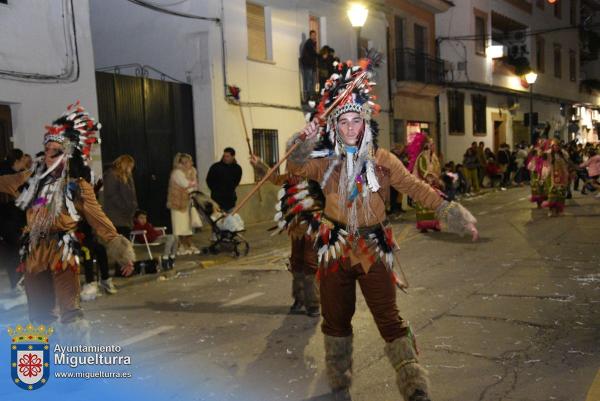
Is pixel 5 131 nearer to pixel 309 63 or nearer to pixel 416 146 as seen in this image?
pixel 416 146

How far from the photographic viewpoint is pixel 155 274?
9516 millimetres

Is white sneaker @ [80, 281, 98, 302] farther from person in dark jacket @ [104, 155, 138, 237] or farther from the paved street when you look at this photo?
person in dark jacket @ [104, 155, 138, 237]

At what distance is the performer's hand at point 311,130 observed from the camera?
4164 millimetres

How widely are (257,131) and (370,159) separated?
12851 mm

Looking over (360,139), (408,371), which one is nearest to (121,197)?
(360,139)

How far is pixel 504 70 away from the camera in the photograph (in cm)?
3114

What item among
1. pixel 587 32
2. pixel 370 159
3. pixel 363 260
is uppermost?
pixel 587 32

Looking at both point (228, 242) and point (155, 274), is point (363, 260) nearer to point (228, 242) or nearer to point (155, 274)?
point (155, 274)

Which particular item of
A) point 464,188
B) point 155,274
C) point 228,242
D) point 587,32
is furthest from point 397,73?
point 587,32

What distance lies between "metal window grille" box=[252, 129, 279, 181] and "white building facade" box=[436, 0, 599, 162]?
11.5 m

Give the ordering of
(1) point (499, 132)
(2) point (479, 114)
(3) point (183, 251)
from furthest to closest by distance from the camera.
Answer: (1) point (499, 132)
(2) point (479, 114)
(3) point (183, 251)

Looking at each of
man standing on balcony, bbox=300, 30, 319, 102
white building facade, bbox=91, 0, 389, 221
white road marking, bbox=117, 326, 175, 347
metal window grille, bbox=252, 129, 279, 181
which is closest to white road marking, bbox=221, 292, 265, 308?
white road marking, bbox=117, 326, 175, 347

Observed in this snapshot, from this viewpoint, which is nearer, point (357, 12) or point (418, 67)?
point (357, 12)

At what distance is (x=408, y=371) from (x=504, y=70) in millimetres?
29922
